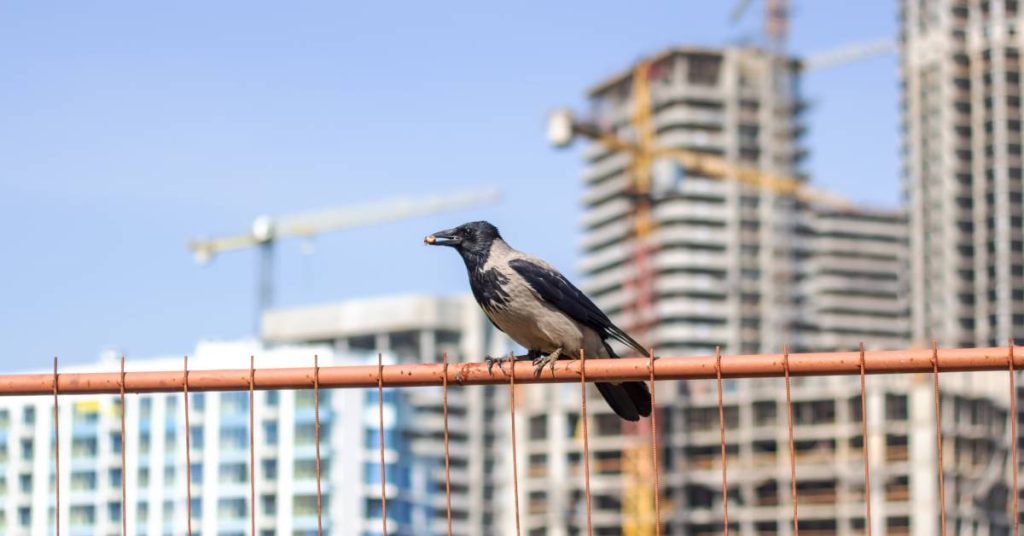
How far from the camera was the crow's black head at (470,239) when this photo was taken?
11.2 metres

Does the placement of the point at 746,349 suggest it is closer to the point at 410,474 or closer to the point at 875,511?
the point at 410,474

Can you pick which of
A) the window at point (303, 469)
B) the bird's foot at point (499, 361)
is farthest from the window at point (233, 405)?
the bird's foot at point (499, 361)

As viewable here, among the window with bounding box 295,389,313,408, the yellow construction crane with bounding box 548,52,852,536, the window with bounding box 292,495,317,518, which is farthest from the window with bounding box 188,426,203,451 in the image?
the yellow construction crane with bounding box 548,52,852,536

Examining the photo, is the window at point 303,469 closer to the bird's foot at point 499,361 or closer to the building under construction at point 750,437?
the building under construction at point 750,437

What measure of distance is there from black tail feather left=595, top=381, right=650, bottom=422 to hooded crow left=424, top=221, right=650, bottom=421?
0.98 m

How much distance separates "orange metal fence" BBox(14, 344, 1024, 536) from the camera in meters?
7.53

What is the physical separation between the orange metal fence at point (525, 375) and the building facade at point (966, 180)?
160 metres

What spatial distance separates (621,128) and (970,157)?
130ft

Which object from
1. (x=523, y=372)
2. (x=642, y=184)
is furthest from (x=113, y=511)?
(x=523, y=372)

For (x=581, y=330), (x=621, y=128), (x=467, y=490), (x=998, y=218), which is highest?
(x=621, y=128)

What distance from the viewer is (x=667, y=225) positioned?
19362cm

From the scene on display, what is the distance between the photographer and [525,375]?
864 centimetres

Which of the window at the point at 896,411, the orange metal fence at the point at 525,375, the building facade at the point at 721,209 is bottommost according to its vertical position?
the window at the point at 896,411

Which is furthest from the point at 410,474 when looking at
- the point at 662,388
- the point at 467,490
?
the point at 467,490
